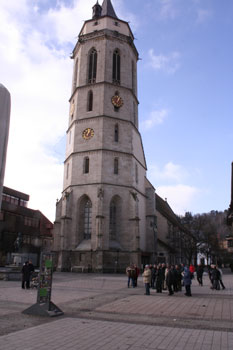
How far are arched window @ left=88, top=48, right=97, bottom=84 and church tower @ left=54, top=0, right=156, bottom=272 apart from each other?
0.46 feet

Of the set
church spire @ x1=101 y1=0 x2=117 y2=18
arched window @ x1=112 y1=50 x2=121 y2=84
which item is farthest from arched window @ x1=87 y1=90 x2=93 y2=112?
church spire @ x1=101 y1=0 x2=117 y2=18

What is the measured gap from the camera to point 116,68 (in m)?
43.4

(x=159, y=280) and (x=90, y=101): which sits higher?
(x=90, y=101)

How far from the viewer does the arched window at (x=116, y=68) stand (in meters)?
42.8

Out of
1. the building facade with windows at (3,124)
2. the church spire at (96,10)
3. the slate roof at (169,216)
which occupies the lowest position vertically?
the building facade with windows at (3,124)

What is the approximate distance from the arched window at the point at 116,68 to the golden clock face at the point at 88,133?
8298 mm

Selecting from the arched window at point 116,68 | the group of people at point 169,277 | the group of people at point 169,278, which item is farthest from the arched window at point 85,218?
the group of people at point 169,278

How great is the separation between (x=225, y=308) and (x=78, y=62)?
4120 cm

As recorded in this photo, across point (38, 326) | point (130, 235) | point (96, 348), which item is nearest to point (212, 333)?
point (96, 348)

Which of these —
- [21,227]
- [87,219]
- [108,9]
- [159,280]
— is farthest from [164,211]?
[159,280]

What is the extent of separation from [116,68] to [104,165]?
49.8 ft

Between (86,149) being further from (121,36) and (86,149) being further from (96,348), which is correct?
(96,348)

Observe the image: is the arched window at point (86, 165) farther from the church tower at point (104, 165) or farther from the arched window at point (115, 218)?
the arched window at point (115, 218)

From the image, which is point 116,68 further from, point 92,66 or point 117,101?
point 117,101
